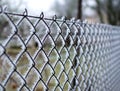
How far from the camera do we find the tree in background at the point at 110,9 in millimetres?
25172

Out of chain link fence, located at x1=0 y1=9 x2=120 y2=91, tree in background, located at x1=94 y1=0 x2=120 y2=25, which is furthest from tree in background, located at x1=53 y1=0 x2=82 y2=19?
chain link fence, located at x1=0 y1=9 x2=120 y2=91

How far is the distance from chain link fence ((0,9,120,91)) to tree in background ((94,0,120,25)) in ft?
73.0

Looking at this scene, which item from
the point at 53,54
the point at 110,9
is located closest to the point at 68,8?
the point at 110,9

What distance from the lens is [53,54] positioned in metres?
1.97

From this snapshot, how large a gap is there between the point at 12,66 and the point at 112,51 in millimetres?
2479

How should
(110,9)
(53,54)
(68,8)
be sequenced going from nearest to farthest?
1. (53,54)
2. (110,9)
3. (68,8)

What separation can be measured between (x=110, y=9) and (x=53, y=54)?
945 inches

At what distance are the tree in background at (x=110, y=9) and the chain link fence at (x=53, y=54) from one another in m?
22.3

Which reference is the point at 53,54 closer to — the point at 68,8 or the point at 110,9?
the point at 110,9

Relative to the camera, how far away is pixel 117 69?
402 cm

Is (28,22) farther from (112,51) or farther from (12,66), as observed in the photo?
(112,51)

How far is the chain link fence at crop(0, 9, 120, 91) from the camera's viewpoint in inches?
57.5

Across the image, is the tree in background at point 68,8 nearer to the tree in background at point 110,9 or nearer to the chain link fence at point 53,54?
the tree in background at point 110,9

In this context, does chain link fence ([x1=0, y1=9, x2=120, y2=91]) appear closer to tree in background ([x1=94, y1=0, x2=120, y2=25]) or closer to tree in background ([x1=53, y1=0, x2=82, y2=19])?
tree in background ([x1=94, y1=0, x2=120, y2=25])
